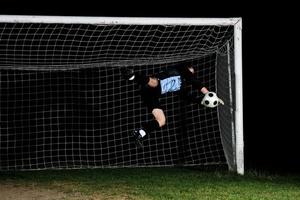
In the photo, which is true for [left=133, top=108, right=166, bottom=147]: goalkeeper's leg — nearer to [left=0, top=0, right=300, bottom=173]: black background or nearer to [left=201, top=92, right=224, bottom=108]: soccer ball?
[left=201, top=92, right=224, bottom=108]: soccer ball

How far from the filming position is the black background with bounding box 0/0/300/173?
1531 centimetres

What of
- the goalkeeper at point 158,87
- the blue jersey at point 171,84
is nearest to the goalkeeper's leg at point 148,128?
the goalkeeper at point 158,87

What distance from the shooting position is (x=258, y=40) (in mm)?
18031

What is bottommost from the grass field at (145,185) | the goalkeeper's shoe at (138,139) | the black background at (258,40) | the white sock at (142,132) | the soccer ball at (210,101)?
the grass field at (145,185)

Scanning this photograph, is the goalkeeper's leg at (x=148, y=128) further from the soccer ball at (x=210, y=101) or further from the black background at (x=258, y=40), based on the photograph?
the black background at (x=258, y=40)

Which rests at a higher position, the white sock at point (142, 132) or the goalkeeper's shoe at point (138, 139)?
the white sock at point (142, 132)

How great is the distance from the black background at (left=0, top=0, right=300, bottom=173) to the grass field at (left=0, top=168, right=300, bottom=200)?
5371mm

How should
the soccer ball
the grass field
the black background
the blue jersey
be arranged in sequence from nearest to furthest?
the grass field, the soccer ball, the blue jersey, the black background

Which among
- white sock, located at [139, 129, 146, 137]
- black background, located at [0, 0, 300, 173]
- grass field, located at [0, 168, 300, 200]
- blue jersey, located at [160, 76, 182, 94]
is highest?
black background, located at [0, 0, 300, 173]

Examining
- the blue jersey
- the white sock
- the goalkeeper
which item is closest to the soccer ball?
the goalkeeper

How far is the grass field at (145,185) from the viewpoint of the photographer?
22.8 feet

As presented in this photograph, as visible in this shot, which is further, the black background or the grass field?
the black background

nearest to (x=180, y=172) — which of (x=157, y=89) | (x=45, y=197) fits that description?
(x=157, y=89)

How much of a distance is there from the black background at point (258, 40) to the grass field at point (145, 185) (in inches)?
211
